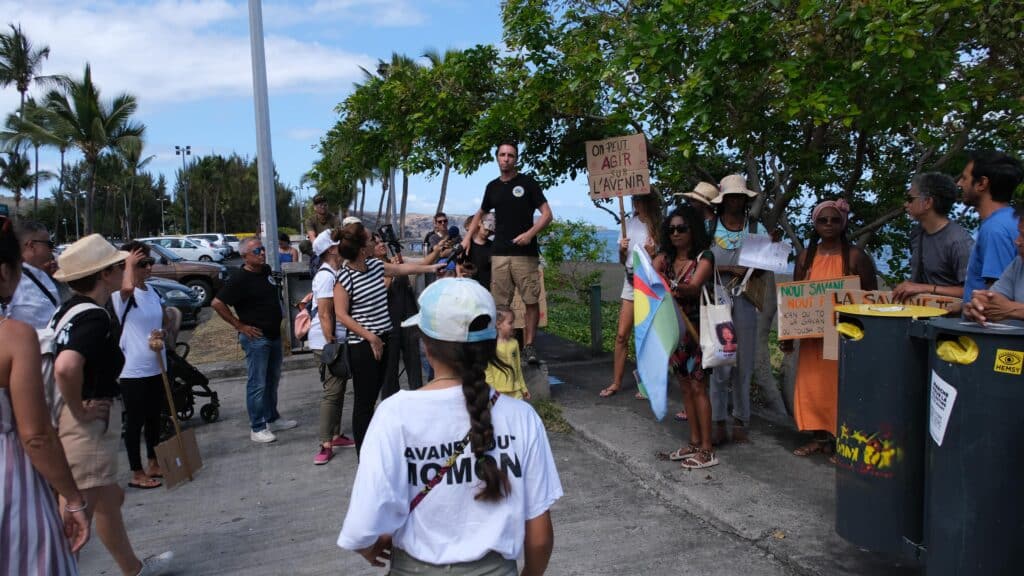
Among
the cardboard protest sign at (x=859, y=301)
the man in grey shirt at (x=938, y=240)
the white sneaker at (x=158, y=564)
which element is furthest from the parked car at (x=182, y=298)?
the man in grey shirt at (x=938, y=240)

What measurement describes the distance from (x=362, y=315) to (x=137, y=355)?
5.56 ft

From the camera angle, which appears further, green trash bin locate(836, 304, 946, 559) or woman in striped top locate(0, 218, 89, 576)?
green trash bin locate(836, 304, 946, 559)

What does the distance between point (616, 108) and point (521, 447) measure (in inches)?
209

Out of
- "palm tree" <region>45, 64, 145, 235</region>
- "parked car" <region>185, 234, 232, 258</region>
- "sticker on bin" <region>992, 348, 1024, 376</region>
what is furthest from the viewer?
"parked car" <region>185, 234, 232, 258</region>

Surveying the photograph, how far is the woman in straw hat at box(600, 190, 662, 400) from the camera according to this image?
22.2 ft

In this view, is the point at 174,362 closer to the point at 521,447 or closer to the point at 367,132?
the point at 367,132

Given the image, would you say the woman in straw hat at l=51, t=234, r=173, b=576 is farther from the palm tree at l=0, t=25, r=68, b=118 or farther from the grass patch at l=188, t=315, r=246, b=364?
the palm tree at l=0, t=25, r=68, b=118

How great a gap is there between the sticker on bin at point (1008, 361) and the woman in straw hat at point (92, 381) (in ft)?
12.2

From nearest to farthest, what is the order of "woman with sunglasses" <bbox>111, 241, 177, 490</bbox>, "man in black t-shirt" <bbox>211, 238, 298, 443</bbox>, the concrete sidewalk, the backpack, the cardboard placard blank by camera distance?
the backpack → the concrete sidewalk → the cardboard placard blank → "woman with sunglasses" <bbox>111, 241, 177, 490</bbox> → "man in black t-shirt" <bbox>211, 238, 298, 443</bbox>

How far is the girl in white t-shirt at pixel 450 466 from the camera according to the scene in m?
2.04

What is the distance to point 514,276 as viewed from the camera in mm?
7312

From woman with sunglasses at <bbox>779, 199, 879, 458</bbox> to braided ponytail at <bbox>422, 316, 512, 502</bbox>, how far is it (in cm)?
372

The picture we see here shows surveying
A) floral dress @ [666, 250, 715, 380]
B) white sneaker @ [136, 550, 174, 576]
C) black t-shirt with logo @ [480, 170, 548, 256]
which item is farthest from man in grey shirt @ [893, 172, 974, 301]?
white sneaker @ [136, 550, 174, 576]

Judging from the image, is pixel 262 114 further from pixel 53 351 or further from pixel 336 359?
pixel 53 351
